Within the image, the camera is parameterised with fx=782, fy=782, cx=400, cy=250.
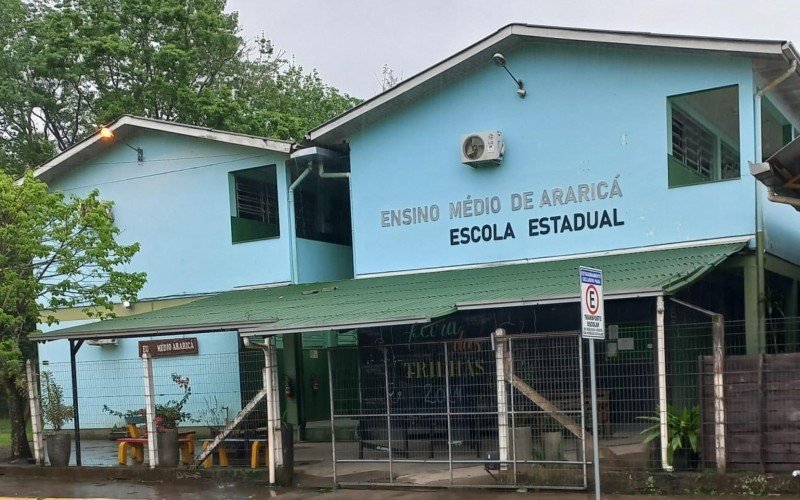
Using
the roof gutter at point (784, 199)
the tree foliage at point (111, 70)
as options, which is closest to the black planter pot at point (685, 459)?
the roof gutter at point (784, 199)

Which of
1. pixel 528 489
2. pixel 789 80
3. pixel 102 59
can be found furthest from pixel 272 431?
pixel 102 59

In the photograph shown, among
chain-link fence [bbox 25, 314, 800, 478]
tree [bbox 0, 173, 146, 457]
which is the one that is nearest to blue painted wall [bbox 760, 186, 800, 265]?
chain-link fence [bbox 25, 314, 800, 478]

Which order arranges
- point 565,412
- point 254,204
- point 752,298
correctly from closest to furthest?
point 565,412 < point 752,298 < point 254,204

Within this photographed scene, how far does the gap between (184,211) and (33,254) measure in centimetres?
422

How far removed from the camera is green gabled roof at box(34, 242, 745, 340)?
33.9ft

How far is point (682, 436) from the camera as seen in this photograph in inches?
382

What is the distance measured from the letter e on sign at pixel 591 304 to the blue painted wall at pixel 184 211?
959 cm

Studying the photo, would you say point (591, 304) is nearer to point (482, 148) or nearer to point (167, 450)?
point (482, 148)

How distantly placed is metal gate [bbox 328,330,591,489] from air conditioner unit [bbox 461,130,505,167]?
363 cm

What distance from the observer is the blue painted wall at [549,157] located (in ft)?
41.1

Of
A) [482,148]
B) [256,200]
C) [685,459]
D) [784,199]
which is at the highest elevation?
[482,148]

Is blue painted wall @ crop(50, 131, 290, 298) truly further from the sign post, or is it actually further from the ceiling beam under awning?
the sign post

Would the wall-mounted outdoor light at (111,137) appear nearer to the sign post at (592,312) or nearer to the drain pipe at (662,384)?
the drain pipe at (662,384)

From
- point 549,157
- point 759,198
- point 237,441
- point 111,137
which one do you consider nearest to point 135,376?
point 111,137
